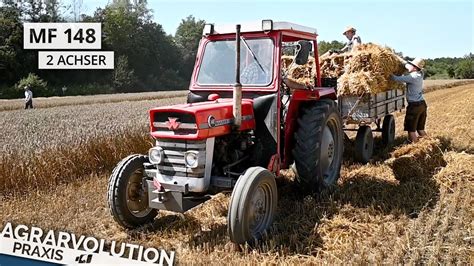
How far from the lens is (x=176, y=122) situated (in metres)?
4.19

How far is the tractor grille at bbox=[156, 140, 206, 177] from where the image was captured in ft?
13.7

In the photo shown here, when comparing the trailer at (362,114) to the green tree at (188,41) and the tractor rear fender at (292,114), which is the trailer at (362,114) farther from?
the green tree at (188,41)

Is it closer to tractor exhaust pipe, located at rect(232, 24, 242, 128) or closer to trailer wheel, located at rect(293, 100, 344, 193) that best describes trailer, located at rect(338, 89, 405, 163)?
trailer wheel, located at rect(293, 100, 344, 193)

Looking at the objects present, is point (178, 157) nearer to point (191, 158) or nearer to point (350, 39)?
point (191, 158)

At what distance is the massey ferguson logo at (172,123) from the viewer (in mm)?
4176

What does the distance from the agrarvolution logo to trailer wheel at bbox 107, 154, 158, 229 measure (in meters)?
0.32

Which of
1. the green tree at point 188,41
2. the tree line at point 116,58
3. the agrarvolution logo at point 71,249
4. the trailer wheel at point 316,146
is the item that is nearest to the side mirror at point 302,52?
the trailer wheel at point 316,146

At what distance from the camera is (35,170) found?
6363mm

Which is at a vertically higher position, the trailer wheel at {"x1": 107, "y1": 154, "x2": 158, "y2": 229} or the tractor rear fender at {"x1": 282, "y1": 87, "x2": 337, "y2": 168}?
the tractor rear fender at {"x1": 282, "y1": 87, "x2": 337, "y2": 168}

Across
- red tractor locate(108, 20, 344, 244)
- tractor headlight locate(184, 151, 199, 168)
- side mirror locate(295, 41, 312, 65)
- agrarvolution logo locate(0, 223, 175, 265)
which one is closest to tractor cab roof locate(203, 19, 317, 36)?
red tractor locate(108, 20, 344, 244)

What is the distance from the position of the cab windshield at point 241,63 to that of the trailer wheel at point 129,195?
1292 millimetres

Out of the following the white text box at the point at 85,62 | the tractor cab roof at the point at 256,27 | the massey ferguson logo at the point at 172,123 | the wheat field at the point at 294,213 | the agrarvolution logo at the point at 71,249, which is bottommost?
the agrarvolution logo at the point at 71,249

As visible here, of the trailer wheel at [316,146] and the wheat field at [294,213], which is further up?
the trailer wheel at [316,146]

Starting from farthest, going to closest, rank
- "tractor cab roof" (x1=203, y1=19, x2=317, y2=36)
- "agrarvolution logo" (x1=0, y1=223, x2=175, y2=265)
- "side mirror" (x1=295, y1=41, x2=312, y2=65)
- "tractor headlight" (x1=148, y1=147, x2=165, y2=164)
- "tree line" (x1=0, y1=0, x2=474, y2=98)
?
"tree line" (x1=0, y1=0, x2=474, y2=98)
"side mirror" (x1=295, y1=41, x2=312, y2=65)
"tractor cab roof" (x1=203, y1=19, x2=317, y2=36)
"tractor headlight" (x1=148, y1=147, x2=165, y2=164)
"agrarvolution logo" (x1=0, y1=223, x2=175, y2=265)
